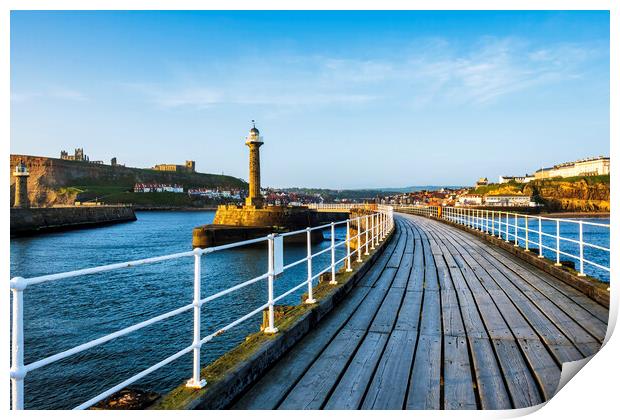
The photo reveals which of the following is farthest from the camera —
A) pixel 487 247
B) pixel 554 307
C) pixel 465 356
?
pixel 487 247

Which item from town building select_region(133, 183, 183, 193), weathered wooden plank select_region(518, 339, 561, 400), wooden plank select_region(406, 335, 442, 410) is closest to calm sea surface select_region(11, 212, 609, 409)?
wooden plank select_region(406, 335, 442, 410)

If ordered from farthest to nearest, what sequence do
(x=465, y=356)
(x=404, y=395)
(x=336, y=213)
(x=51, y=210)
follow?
1. (x=336, y=213)
2. (x=51, y=210)
3. (x=465, y=356)
4. (x=404, y=395)

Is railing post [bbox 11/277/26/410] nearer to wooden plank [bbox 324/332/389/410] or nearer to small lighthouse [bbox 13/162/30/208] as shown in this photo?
wooden plank [bbox 324/332/389/410]

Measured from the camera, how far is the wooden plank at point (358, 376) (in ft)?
9.69

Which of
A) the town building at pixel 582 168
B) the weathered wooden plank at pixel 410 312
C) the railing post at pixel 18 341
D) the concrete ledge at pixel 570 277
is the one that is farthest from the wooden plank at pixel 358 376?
the town building at pixel 582 168

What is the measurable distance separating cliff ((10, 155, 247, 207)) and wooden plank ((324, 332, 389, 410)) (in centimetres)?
13928

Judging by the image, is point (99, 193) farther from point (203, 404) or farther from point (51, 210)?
point (203, 404)

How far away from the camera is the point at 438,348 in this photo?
4.03m

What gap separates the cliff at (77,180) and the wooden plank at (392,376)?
139 m

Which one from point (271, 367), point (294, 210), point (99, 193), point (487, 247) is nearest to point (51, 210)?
point (294, 210)

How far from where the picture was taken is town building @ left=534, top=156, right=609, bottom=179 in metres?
133

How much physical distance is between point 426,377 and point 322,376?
2.66ft
